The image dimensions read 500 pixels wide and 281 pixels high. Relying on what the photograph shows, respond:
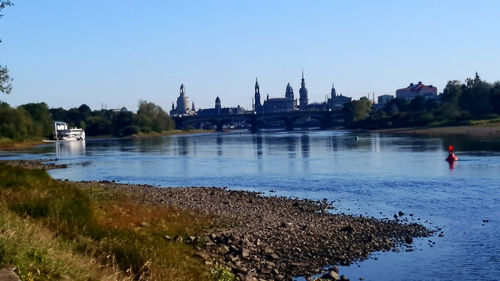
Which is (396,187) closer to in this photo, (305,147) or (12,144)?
(305,147)

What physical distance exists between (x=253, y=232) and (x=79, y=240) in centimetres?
1028

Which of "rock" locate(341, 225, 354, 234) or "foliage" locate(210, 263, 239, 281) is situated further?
"rock" locate(341, 225, 354, 234)

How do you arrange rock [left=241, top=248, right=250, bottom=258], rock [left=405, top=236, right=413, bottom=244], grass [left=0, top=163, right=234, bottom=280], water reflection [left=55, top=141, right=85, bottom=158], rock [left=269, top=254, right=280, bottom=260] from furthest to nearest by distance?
1. water reflection [left=55, top=141, right=85, bottom=158]
2. rock [left=405, top=236, right=413, bottom=244]
3. rock [left=269, top=254, right=280, bottom=260]
4. rock [left=241, top=248, right=250, bottom=258]
5. grass [left=0, top=163, right=234, bottom=280]

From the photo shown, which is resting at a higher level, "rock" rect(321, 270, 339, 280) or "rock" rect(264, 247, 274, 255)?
"rock" rect(264, 247, 274, 255)

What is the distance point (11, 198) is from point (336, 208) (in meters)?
18.6

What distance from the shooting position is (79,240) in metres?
15.5

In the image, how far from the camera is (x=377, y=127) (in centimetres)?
17662

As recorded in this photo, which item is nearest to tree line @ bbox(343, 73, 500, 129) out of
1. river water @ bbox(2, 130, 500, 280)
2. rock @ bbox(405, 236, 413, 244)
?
river water @ bbox(2, 130, 500, 280)

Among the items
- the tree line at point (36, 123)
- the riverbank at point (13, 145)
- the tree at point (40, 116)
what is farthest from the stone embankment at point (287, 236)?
the tree at point (40, 116)

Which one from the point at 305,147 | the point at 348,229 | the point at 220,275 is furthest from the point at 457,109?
the point at 220,275

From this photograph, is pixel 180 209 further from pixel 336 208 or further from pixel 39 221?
pixel 39 221

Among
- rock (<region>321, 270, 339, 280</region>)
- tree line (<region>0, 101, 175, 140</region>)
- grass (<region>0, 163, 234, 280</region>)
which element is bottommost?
rock (<region>321, 270, 339, 280</region>)

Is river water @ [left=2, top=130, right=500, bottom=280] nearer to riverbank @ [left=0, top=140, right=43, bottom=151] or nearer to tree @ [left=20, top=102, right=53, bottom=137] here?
riverbank @ [left=0, top=140, right=43, bottom=151]

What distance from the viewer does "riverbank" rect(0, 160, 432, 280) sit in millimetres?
19625
